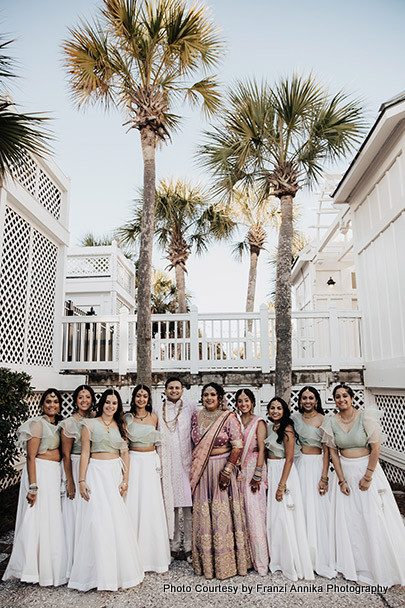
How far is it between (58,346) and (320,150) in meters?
6.15

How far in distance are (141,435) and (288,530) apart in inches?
59.8

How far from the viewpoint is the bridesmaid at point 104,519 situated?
3.46m

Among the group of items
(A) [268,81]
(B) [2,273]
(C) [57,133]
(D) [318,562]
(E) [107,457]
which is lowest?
(D) [318,562]

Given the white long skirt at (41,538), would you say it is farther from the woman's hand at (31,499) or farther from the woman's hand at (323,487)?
Result: the woman's hand at (323,487)

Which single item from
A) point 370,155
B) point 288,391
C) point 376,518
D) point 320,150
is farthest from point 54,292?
point 376,518

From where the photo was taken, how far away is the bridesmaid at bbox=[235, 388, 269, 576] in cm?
381

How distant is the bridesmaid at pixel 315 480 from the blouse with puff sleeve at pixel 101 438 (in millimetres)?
1677

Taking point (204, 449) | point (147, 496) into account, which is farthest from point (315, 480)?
point (147, 496)

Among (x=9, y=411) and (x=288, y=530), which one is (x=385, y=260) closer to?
(x=288, y=530)

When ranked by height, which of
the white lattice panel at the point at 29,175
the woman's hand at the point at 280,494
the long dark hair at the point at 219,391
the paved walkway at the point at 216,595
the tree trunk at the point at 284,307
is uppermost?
the white lattice panel at the point at 29,175

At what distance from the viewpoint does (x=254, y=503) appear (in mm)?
3900

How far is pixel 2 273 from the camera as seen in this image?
6801 mm

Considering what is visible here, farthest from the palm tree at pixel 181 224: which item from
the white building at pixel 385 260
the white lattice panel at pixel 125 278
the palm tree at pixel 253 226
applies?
the white building at pixel 385 260

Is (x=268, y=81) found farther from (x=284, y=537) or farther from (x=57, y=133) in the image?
(x=284, y=537)
